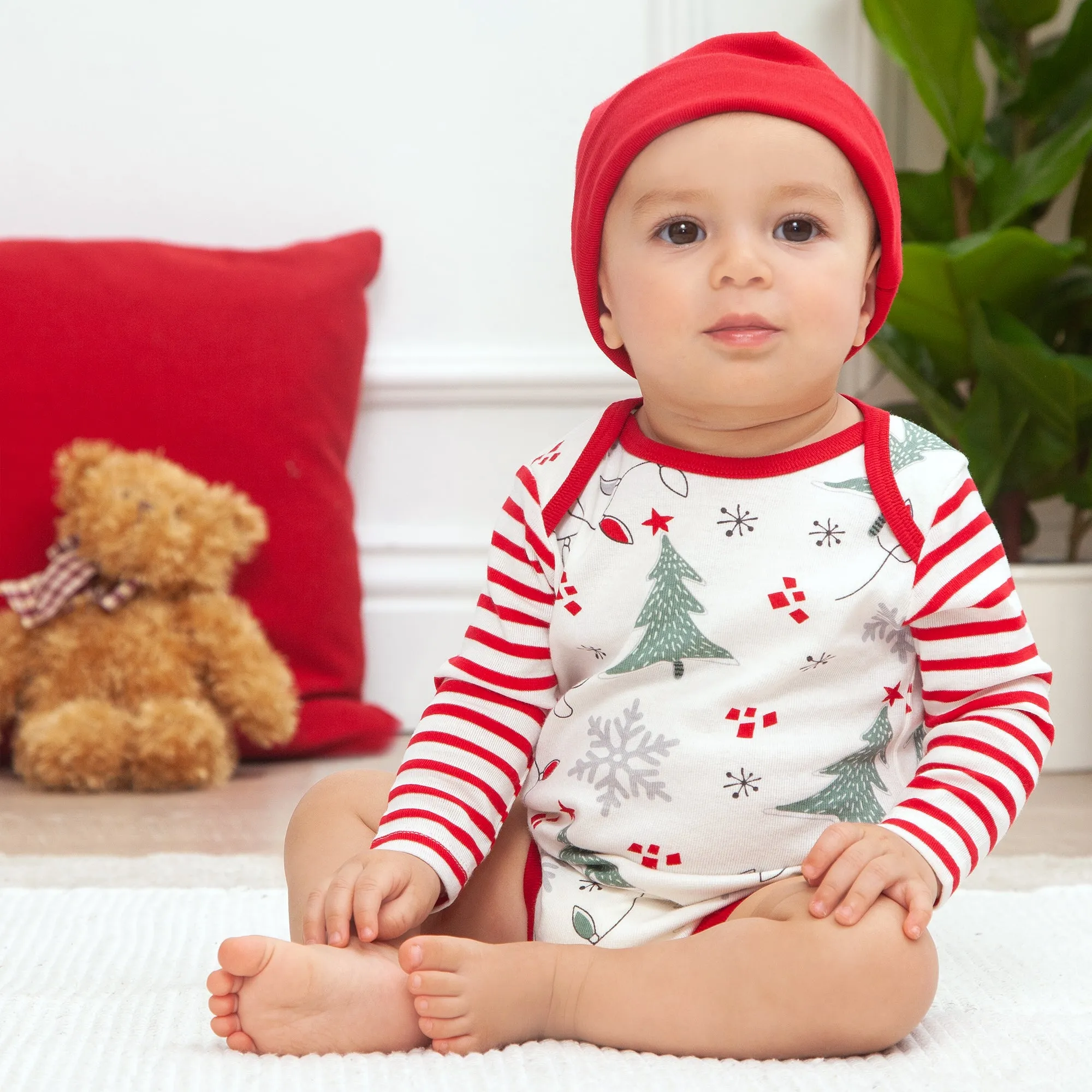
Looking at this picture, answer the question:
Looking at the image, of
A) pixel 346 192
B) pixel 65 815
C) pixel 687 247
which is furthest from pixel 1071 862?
pixel 346 192

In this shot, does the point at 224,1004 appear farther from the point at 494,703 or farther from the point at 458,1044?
the point at 494,703

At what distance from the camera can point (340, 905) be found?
693 mm

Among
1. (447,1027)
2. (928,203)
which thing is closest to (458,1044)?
(447,1027)

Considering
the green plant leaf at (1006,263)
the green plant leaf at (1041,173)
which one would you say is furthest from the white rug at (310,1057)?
the green plant leaf at (1041,173)

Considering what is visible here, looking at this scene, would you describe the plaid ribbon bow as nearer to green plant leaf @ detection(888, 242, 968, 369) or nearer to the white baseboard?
the white baseboard

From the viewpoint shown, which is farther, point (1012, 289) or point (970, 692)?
point (1012, 289)

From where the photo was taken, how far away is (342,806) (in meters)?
0.82

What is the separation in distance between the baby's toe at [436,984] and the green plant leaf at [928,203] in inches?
47.3

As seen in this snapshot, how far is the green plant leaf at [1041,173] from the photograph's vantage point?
1.46m

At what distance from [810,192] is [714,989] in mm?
405

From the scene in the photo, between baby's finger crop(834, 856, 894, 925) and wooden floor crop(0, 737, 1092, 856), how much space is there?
0.59 meters

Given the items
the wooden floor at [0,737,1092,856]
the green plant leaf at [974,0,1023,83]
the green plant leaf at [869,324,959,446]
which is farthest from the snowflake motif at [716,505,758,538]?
the green plant leaf at [974,0,1023,83]

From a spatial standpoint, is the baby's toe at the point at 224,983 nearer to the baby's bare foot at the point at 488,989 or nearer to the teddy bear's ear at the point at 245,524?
the baby's bare foot at the point at 488,989

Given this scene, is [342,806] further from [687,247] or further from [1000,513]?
[1000,513]
